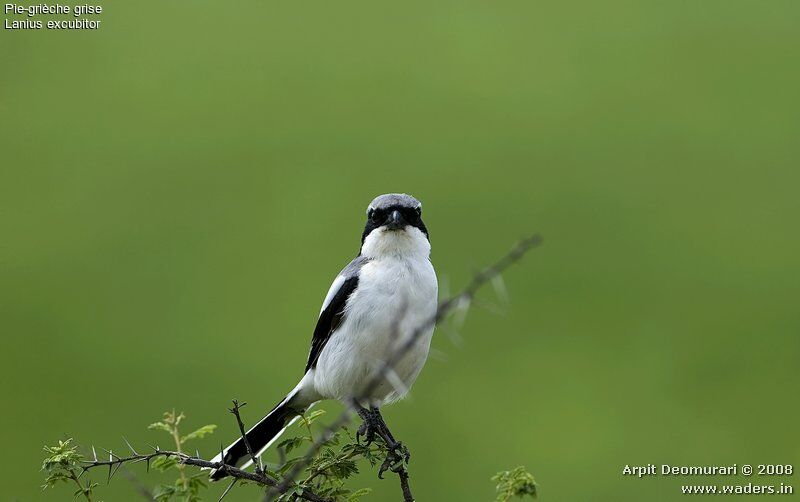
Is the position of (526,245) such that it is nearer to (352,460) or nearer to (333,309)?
(352,460)

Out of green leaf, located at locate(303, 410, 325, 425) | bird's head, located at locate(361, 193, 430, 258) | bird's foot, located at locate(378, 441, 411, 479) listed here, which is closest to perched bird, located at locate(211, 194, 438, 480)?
bird's head, located at locate(361, 193, 430, 258)

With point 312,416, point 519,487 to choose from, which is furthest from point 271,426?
point 519,487

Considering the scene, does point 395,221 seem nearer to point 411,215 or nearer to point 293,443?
point 411,215

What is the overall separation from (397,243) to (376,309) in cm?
34

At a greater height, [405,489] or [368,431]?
[368,431]

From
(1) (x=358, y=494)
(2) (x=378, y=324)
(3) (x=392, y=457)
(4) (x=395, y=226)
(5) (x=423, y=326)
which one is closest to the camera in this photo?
(5) (x=423, y=326)

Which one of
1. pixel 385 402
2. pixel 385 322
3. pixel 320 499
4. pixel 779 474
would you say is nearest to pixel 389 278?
pixel 385 322

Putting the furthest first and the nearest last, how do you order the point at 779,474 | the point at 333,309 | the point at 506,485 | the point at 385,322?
the point at 779,474 → the point at 333,309 → the point at 385,322 → the point at 506,485

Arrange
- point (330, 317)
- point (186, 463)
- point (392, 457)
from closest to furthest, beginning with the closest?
point (186, 463) < point (392, 457) < point (330, 317)

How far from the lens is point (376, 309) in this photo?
13.1 ft

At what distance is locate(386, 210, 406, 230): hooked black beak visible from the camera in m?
4.08

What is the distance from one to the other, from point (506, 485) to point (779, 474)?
10.4 ft

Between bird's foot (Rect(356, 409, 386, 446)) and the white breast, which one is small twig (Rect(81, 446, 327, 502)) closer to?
bird's foot (Rect(356, 409, 386, 446))

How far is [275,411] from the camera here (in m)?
4.47
